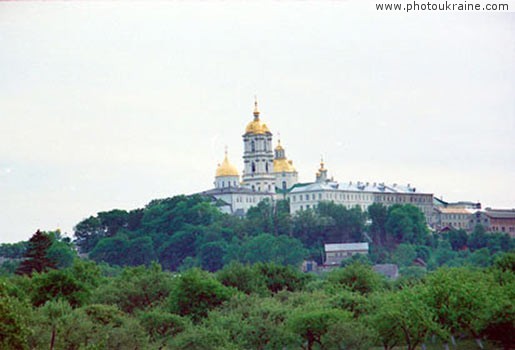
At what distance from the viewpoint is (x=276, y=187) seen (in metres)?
171

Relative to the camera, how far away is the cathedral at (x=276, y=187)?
161m

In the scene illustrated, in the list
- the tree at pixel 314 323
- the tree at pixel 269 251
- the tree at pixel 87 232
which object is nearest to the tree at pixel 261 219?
the tree at pixel 269 251

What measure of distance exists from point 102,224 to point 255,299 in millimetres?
84802

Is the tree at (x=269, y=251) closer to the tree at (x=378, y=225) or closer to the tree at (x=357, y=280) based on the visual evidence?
the tree at (x=378, y=225)

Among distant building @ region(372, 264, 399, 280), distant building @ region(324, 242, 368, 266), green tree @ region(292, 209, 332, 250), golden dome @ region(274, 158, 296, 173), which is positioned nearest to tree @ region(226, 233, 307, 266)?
distant building @ region(324, 242, 368, 266)

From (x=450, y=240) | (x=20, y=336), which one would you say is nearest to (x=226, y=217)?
(x=450, y=240)

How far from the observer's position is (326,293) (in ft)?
213

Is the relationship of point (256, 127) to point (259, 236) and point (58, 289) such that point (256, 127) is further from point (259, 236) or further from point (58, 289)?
point (58, 289)

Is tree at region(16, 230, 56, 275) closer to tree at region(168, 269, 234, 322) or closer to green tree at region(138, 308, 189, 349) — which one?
tree at region(168, 269, 234, 322)

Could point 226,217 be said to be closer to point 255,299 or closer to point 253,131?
point 253,131

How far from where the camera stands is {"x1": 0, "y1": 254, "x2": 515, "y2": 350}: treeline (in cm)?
4959

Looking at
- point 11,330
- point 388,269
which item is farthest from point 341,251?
point 11,330

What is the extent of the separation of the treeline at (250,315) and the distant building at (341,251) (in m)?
61.1

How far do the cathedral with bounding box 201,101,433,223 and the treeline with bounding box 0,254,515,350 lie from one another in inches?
3661
